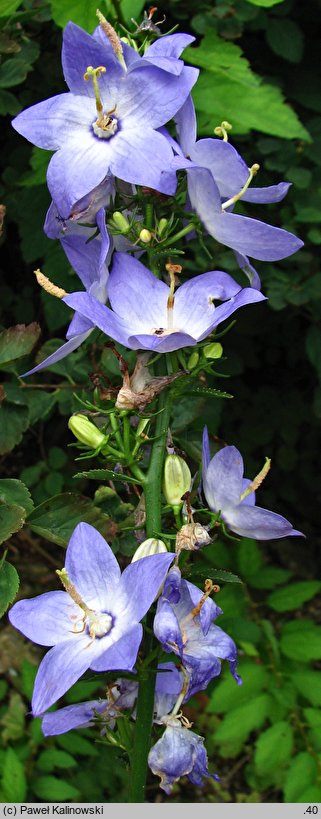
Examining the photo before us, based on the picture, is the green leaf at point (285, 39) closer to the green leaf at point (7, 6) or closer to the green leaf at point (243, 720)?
the green leaf at point (7, 6)

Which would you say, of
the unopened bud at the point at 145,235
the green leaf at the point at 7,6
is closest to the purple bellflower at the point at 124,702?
the unopened bud at the point at 145,235

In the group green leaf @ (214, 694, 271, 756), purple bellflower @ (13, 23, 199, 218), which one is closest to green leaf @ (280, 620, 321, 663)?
green leaf @ (214, 694, 271, 756)

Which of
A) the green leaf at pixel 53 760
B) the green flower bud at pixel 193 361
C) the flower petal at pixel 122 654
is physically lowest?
the green leaf at pixel 53 760

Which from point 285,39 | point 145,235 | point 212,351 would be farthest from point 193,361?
point 285,39

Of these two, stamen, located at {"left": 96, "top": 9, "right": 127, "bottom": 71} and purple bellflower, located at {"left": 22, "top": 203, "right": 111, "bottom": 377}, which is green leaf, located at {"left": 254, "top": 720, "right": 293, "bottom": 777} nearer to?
purple bellflower, located at {"left": 22, "top": 203, "right": 111, "bottom": 377}

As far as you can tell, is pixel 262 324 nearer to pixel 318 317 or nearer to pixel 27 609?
pixel 318 317

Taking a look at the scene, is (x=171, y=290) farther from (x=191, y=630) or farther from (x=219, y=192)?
(x=191, y=630)

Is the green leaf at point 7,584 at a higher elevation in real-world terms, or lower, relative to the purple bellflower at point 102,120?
lower

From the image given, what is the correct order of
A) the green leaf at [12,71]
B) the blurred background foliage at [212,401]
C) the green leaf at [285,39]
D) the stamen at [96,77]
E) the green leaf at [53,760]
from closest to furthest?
the stamen at [96,77]
the blurred background foliage at [212,401]
the green leaf at [12,71]
the green leaf at [53,760]
the green leaf at [285,39]
